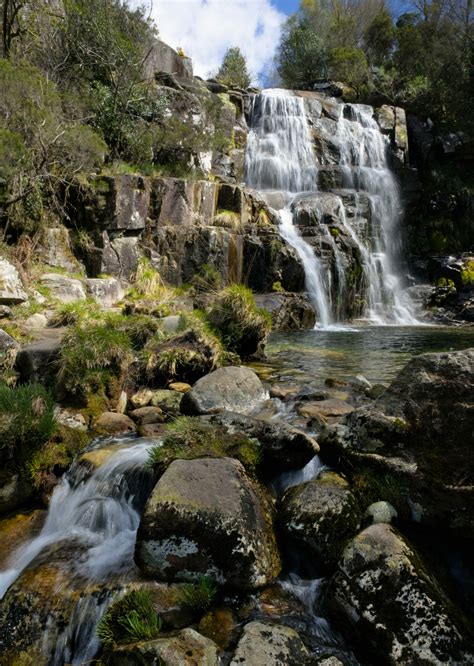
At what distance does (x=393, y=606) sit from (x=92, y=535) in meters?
2.32

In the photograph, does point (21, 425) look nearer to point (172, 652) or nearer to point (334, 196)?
point (172, 652)

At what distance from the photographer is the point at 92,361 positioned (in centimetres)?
552

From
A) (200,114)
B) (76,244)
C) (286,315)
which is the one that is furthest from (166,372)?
(200,114)

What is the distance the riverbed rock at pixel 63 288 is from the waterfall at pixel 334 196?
299 inches

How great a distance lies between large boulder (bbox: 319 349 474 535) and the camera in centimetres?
301

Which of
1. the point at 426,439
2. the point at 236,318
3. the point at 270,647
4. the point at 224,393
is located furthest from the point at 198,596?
the point at 236,318

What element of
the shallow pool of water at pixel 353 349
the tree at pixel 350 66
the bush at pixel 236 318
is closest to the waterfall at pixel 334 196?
the shallow pool of water at pixel 353 349

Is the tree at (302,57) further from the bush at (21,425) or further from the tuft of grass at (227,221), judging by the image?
the bush at (21,425)

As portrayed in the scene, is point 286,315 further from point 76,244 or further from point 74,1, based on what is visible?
point 74,1

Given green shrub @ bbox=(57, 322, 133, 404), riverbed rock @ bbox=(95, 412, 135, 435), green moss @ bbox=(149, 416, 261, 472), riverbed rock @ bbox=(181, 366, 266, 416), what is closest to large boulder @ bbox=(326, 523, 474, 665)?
green moss @ bbox=(149, 416, 261, 472)

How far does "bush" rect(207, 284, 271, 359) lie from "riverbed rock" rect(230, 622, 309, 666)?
541 centimetres

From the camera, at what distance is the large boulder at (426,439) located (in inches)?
118

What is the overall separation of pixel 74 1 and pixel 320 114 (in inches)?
486

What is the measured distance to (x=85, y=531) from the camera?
355 centimetres
